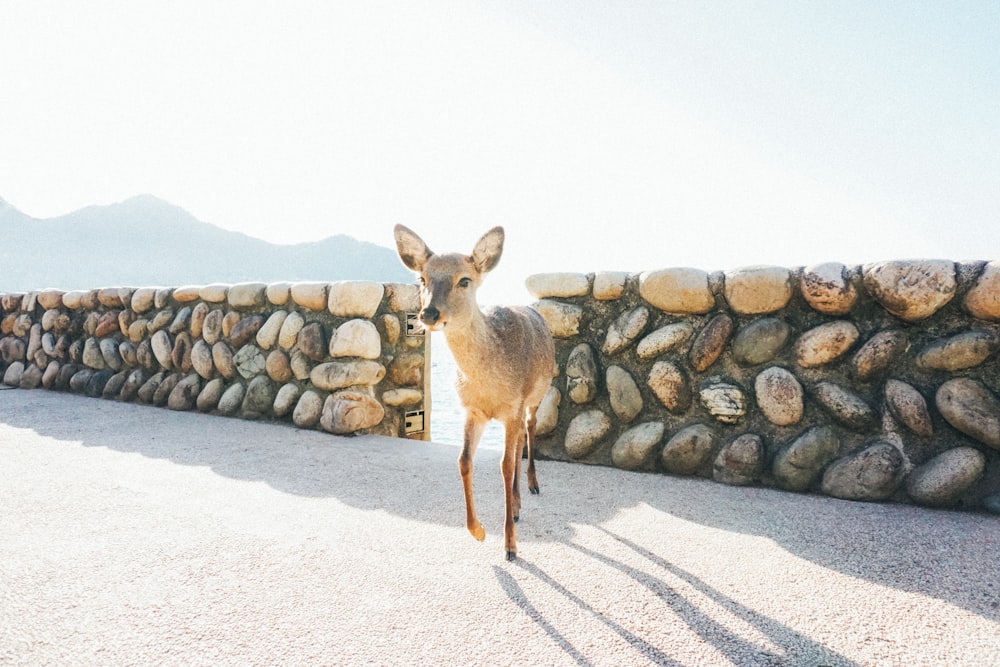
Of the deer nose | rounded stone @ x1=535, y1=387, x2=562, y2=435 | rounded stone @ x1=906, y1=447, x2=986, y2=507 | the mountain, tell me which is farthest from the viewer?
the mountain

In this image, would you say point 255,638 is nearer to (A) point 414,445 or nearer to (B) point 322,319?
(A) point 414,445

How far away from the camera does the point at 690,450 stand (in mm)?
3693

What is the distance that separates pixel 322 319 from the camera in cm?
532

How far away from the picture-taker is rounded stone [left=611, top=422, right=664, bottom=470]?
3.85 metres

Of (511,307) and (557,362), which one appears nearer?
(511,307)

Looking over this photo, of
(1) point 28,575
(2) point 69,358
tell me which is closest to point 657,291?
(1) point 28,575

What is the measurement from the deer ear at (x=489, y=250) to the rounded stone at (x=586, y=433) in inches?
76.4

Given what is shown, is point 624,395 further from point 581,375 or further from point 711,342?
point 711,342

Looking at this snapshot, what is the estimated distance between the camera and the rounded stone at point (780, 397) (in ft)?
11.5

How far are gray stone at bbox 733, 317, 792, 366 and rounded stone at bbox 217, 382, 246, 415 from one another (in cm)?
470

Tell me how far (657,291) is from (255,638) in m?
3.29

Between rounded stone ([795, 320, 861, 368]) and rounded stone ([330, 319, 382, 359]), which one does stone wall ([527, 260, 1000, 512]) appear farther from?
rounded stone ([330, 319, 382, 359])

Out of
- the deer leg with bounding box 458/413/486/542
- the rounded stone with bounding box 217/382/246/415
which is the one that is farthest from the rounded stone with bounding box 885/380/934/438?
the rounded stone with bounding box 217/382/246/415

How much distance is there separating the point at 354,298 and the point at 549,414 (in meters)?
2.18
